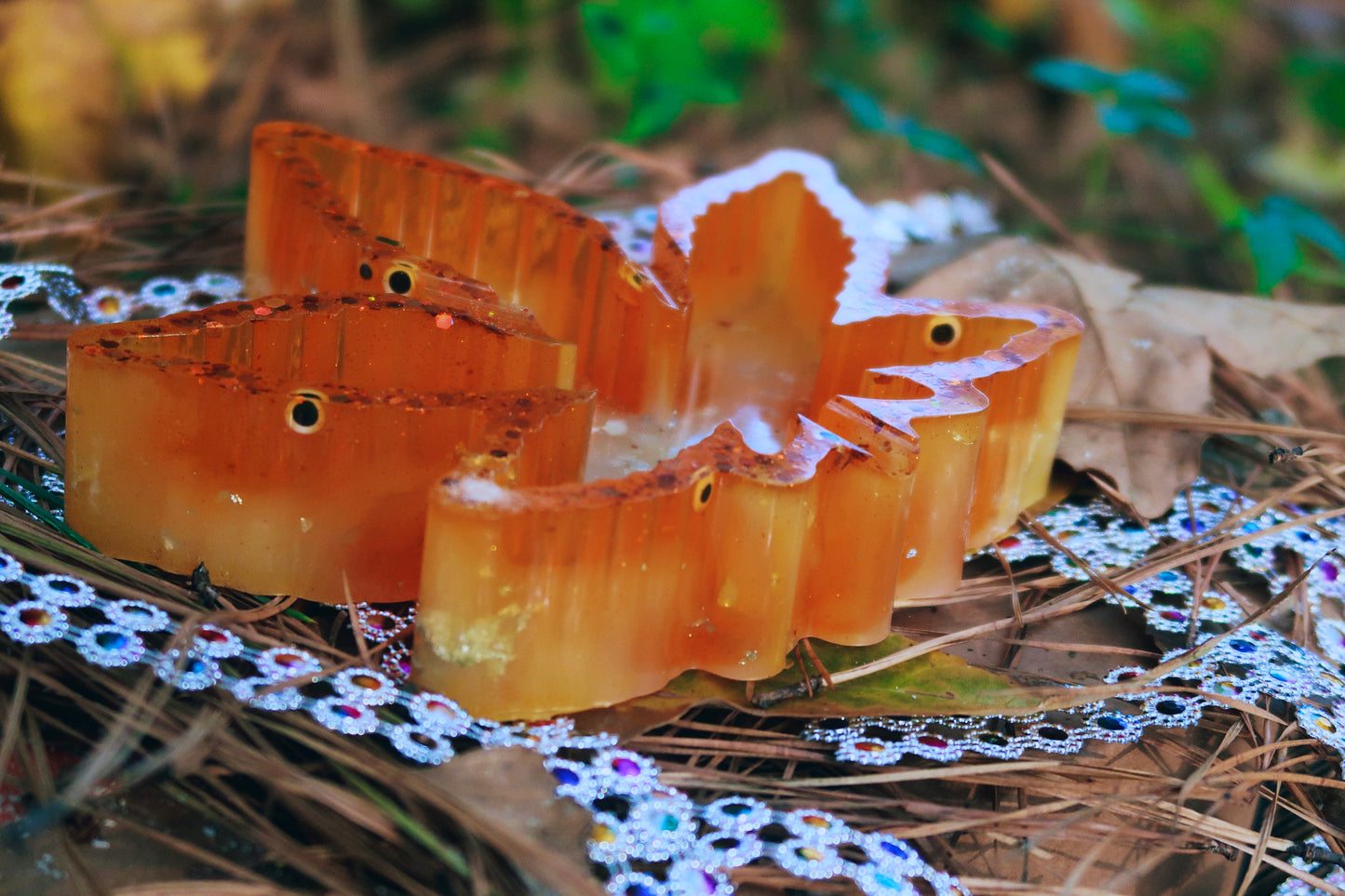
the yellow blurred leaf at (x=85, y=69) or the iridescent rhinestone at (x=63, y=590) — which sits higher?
Answer: the yellow blurred leaf at (x=85, y=69)

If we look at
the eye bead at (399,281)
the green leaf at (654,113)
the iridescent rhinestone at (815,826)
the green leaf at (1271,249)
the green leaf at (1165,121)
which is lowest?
the iridescent rhinestone at (815,826)

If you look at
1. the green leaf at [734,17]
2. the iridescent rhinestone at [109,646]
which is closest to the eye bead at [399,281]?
the iridescent rhinestone at [109,646]

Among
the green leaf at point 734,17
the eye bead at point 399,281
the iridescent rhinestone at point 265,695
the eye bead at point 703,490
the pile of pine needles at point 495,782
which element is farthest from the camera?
the green leaf at point 734,17

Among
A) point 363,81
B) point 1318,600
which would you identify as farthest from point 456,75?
point 1318,600

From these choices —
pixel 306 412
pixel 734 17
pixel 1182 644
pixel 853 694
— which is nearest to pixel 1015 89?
pixel 734 17

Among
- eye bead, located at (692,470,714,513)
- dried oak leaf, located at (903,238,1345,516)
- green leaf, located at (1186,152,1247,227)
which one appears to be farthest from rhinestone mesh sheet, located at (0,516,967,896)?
green leaf, located at (1186,152,1247,227)

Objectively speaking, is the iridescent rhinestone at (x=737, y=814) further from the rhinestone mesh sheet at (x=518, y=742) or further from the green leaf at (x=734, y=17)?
the green leaf at (x=734, y=17)

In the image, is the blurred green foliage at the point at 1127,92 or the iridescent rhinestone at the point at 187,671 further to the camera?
the blurred green foliage at the point at 1127,92
